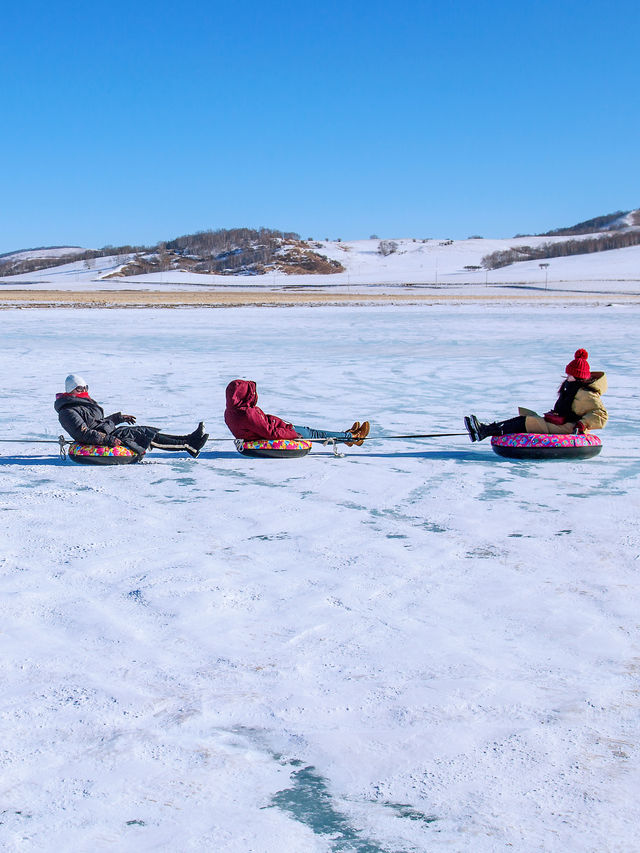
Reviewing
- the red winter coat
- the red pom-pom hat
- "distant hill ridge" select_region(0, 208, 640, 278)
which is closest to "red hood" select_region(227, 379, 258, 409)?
the red winter coat

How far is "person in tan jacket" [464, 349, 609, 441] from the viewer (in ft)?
22.7

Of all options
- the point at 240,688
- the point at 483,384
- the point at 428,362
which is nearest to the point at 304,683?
the point at 240,688

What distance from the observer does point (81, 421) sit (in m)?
6.79

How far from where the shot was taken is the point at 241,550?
4.80m

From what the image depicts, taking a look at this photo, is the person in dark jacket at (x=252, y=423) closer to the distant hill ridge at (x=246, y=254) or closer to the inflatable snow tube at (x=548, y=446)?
the inflatable snow tube at (x=548, y=446)

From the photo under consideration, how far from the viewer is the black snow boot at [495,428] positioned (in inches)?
277

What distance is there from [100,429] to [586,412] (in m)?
3.83

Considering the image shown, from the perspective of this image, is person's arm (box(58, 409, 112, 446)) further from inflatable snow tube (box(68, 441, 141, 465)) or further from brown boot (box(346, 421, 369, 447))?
brown boot (box(346, 421, 369, 447))

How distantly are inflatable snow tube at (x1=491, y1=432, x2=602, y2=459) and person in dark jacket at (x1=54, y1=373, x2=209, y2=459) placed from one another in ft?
8.00

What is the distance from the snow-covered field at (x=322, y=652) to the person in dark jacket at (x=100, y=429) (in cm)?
21

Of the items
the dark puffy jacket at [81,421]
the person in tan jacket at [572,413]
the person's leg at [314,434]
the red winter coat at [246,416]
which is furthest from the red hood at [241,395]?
the person in tan jacket at [572,413]

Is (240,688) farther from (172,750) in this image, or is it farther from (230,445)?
(230,445)

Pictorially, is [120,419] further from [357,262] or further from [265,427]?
[357,262]

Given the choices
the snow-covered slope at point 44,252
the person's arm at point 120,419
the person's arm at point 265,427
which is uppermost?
the snow-covered slope at point 44,252
